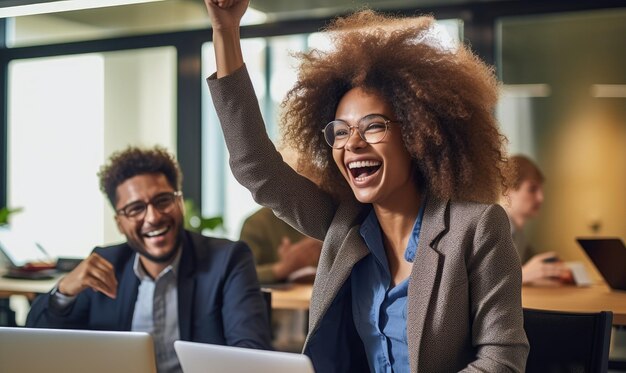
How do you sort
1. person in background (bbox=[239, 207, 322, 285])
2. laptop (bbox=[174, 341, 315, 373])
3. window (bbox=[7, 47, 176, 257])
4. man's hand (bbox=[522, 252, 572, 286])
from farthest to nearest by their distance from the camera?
window (bbox=[7, 47, 176, 257]) < person in background (bbox=[239, 207, 322, 285]) < man's hand (bbox=[522, 252, 572, 286]) < laptop (bbox=[174, 341, 315, 373])

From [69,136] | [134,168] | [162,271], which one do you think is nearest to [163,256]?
[162,271]

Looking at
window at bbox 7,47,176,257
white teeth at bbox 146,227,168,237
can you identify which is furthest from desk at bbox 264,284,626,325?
window at bbox 7,47,176,257

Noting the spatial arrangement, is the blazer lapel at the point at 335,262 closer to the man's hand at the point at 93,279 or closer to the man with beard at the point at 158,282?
the man with beard at the point at 158,282

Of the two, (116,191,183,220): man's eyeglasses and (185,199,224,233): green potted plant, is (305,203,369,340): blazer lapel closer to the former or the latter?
(116,191,183,220): man's eyeglasses

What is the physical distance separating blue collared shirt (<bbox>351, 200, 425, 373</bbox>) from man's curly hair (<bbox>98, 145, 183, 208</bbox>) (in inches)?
45.6

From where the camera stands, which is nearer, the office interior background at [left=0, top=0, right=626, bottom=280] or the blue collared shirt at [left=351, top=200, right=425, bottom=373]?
the blue collared shirt at [left=351, top=200, right=425, bottom=373]

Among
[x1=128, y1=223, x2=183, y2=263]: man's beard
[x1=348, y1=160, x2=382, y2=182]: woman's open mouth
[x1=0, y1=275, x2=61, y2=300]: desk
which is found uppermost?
[x1=348, y1=160, x2=382, y2=182]: woman's open mouth

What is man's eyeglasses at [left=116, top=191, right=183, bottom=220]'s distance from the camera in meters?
2.69

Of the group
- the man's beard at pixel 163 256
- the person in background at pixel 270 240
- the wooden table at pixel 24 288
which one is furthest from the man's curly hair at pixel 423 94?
the wooden table at pixel 24 288

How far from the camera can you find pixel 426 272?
1639mm

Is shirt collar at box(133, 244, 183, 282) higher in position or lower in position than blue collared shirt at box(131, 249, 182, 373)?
higher

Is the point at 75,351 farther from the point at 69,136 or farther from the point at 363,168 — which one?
the point at 69,136

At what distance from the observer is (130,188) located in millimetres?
2738

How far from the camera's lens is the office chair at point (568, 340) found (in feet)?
6.31
